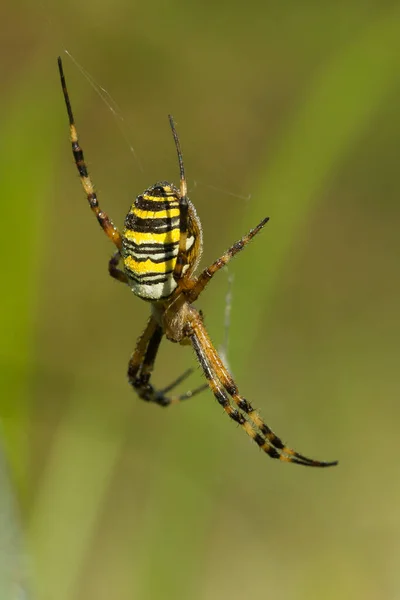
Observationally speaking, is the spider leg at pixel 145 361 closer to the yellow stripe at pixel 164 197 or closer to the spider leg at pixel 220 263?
the spider leg at pixel 220 263

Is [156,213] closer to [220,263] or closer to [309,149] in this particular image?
[220,263]

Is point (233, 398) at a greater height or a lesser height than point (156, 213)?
lesser

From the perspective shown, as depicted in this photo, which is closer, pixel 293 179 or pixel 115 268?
pixel 115 268

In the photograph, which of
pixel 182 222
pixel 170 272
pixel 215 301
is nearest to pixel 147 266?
pixel 170 272

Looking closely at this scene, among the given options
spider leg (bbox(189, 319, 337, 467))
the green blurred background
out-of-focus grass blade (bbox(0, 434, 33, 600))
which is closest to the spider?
spider leg (bbox(189, 319, 337, 467))

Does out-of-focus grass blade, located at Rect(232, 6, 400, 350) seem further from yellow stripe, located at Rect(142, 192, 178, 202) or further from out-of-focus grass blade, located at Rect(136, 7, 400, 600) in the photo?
yellow stripe, located at Rect(142, 192, 178, 202)

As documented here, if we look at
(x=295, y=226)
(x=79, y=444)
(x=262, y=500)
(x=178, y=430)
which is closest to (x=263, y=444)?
(x=178, y=430)

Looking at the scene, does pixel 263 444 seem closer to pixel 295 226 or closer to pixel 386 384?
pixel 295 226
